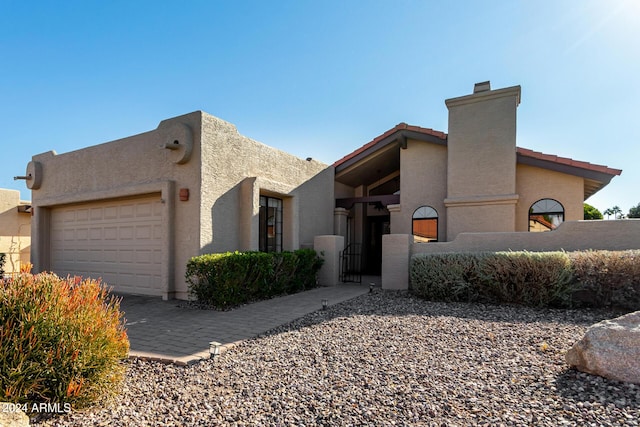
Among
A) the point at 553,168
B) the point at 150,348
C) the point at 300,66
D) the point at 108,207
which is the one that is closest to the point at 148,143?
the point at 108,207

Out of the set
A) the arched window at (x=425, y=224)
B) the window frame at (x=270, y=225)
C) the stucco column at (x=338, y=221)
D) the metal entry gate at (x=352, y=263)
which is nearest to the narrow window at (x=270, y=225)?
the window frame at (x=270, y=225)

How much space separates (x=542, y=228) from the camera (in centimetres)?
1150

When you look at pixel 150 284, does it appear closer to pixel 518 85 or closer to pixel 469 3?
pixel 469 3

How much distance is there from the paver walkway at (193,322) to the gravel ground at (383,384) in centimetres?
42

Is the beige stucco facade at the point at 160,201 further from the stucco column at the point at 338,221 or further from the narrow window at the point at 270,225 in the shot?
the stucco column at the point at 338,221

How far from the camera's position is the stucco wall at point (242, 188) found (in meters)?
8.82

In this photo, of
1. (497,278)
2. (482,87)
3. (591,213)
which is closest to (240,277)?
(497,278)

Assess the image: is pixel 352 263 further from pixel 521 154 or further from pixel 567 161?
pixel 567 161

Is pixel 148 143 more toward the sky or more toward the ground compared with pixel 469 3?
more toward the ground

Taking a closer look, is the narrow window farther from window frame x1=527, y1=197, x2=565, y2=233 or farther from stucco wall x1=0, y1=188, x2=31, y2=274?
stucco wall x1=0, y1=188, x2=31, y2=274

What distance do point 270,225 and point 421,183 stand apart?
604 cm

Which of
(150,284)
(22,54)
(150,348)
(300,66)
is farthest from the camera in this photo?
(300,66)

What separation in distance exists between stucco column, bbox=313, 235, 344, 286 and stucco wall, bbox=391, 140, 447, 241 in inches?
120

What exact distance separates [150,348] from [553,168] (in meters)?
12.2
